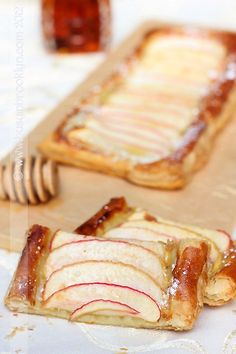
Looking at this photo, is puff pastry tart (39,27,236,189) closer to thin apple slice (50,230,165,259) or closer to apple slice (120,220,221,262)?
apple slice (120,220,221,262)

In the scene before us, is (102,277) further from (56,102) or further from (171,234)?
(56,102)

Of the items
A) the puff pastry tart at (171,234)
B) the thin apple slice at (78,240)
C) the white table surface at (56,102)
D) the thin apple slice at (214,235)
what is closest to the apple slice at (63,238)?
the thin apple slice at (78,240)

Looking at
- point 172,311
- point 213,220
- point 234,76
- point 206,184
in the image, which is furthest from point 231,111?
point 172,311

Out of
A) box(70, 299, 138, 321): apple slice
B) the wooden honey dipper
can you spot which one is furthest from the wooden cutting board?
box(70, 299, 138, 321): apple slice

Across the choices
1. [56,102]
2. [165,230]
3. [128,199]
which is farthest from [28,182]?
[56,102]

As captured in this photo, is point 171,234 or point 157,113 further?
point 157,113

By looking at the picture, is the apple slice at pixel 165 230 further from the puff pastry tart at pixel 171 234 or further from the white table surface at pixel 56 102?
the white table surface at pixel 56 102

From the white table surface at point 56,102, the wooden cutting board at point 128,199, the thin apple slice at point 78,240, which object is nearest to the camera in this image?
the white table surface at point 56,102
